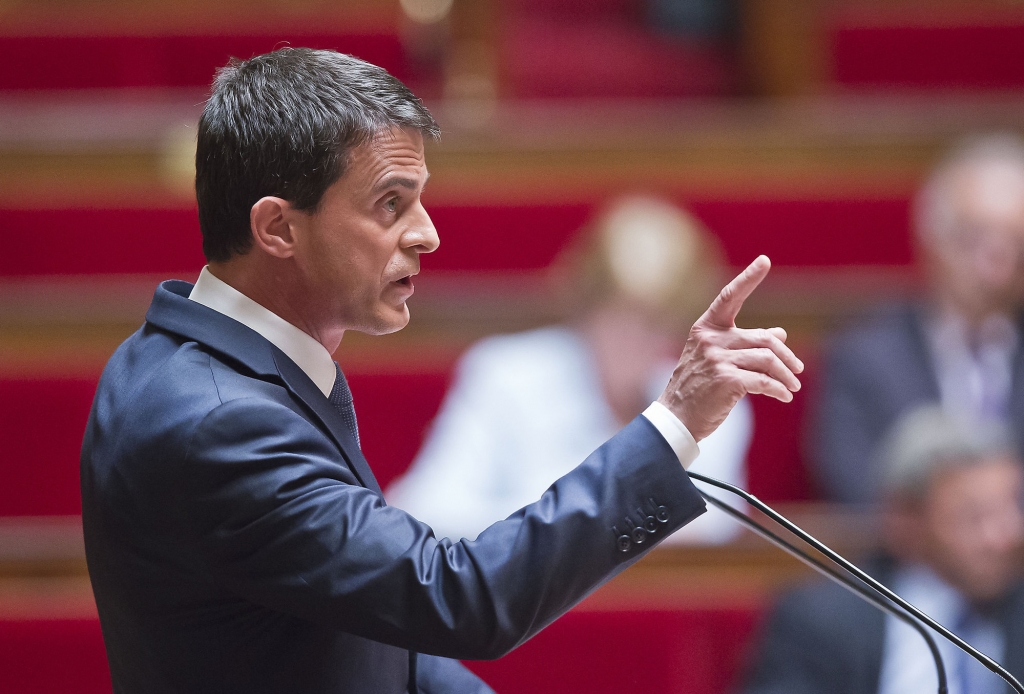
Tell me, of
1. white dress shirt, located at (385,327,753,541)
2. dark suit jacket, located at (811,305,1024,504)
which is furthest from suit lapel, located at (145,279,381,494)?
dark suit jacket, located at (811,305,1024,504)

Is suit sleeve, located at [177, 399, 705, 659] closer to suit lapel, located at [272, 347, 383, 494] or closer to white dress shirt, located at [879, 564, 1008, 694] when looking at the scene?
suit lapel, located at [272, 347, 383, 494]

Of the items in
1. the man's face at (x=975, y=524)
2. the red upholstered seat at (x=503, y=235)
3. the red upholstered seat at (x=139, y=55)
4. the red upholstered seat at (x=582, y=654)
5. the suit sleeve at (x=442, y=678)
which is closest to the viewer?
the suit sleeve at (x=442, y=678)

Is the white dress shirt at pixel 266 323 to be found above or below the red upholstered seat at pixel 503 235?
above

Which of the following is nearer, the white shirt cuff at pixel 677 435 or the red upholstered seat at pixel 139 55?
the white shirt cuff at pixel 677 435

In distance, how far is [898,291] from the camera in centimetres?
133

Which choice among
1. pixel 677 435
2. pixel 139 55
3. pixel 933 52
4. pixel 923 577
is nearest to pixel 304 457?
pixel 677 435

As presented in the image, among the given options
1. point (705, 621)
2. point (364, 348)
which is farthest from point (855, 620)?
point (364, 348)

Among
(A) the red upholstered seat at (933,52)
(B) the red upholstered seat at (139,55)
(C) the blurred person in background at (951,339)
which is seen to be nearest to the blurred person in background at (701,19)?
(A) the red upholstered seat at (933,52)

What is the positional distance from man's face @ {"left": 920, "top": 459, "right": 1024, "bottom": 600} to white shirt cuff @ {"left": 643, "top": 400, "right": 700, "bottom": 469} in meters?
0.56

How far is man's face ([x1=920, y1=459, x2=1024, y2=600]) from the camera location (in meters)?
0.91

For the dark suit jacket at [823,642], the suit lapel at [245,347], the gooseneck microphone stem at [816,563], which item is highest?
the suit lapel at [245,347]

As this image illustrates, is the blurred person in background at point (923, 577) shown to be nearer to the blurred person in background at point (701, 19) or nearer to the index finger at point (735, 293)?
the index finger at point (735, 293)

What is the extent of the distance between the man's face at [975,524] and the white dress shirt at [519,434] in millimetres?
221

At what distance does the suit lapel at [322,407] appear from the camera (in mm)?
450
